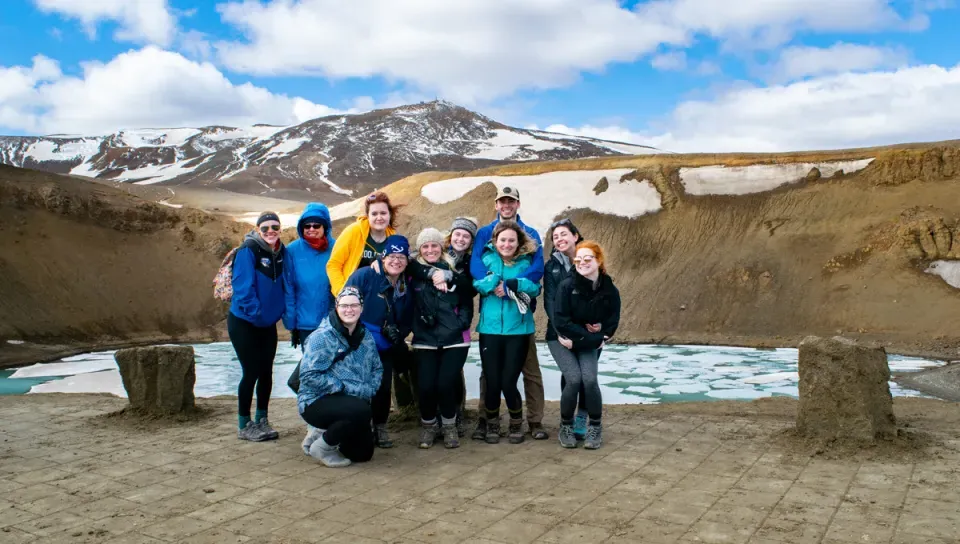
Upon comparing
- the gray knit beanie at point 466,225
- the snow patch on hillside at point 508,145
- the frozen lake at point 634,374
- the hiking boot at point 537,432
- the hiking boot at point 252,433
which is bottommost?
the frozen lake at point 634,374

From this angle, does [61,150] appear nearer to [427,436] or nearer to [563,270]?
[427,436]

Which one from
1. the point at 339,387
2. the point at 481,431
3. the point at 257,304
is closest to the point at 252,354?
the point at 257,304

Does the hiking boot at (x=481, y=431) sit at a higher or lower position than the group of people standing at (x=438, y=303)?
lower

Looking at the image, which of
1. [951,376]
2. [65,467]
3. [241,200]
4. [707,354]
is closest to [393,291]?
[65,467]

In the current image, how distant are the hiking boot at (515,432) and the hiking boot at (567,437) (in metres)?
0.36

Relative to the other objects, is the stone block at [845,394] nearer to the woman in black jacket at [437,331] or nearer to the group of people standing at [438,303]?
the group of people standing at [438,303]

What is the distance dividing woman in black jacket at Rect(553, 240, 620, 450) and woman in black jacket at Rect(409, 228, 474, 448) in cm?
80

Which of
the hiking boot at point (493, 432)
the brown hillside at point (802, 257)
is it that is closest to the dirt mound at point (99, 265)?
the brown hillside at point (802, 257)

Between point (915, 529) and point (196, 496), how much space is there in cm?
422

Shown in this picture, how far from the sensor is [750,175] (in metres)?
25.7

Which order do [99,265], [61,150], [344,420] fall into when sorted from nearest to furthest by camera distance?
1. [344,420]
2. [99,265]
3. [61,150]

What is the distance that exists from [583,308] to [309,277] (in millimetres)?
2303

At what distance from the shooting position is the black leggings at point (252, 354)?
5848 mm

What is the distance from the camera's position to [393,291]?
18.5ft
